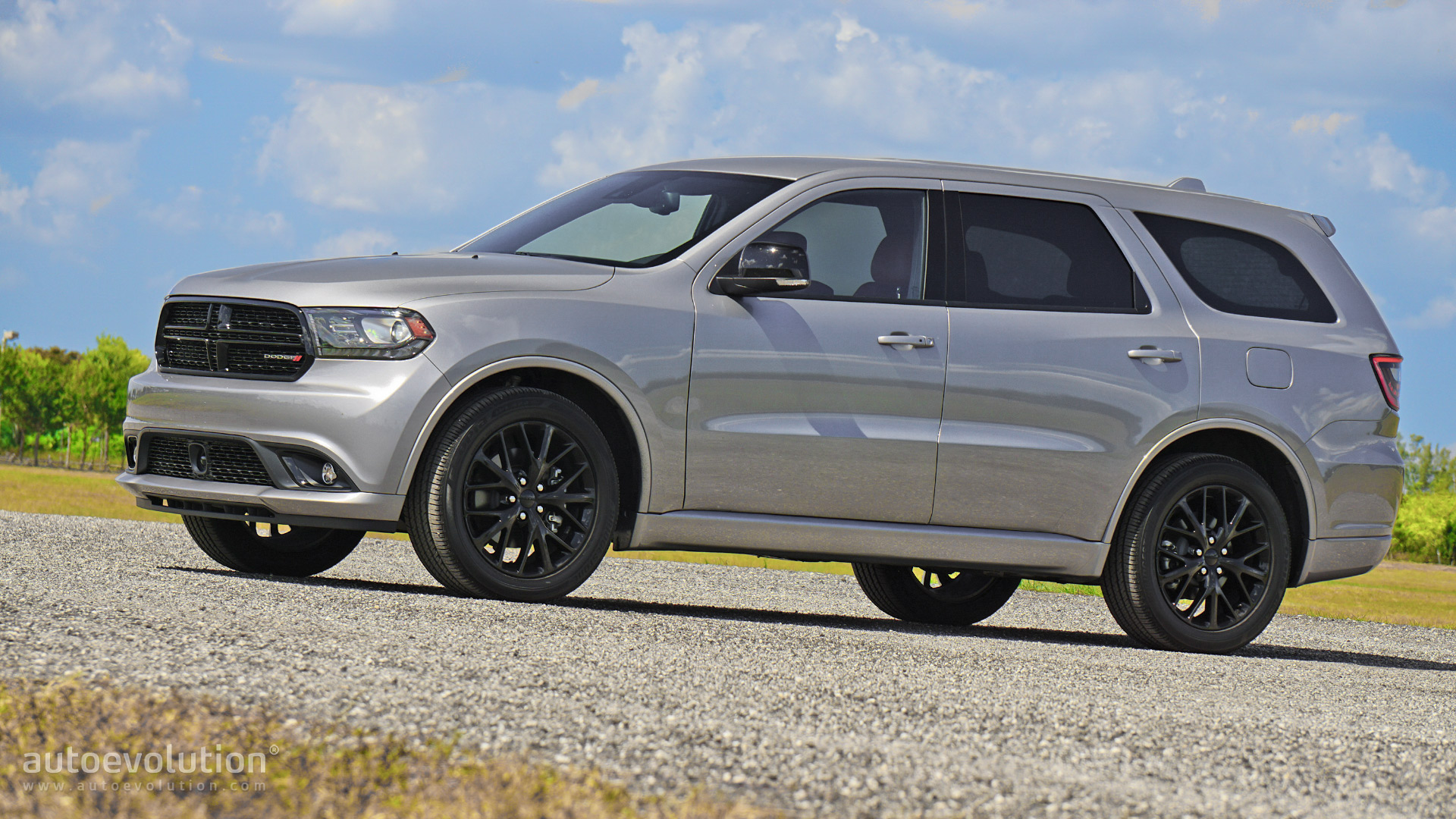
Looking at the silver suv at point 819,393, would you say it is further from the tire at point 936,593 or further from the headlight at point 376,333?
the tire at point 936,593

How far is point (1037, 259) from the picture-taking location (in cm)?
662

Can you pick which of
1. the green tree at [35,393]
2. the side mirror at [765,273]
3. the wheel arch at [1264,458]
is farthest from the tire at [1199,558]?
the green tree at [35,393]

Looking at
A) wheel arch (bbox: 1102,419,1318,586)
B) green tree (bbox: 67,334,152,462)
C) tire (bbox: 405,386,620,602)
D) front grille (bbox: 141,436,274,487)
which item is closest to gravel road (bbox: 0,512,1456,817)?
tire (bbox: 405,386,620,602)

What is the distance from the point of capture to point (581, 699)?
12.1ft

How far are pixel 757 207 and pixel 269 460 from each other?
2.29m

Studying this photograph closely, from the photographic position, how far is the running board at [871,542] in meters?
5.96

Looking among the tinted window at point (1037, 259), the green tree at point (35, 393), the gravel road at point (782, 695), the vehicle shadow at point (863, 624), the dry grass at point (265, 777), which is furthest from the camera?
the green tree at point (35, 393)

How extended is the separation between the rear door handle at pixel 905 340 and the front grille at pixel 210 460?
8.48 ft

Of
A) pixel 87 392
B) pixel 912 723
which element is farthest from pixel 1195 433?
pixel 87 392

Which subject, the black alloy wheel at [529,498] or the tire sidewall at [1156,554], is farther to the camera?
the tire sidewall at [1156,554]

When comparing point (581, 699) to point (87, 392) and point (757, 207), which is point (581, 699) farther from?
point (87, 392)

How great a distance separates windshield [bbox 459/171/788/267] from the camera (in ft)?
20.5

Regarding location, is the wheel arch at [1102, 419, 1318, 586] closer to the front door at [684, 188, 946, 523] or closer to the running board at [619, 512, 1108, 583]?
the running board at [619, 512, 1108, 583]

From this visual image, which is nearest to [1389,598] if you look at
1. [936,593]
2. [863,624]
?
[936,593]
